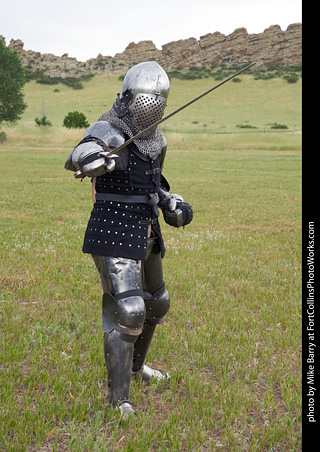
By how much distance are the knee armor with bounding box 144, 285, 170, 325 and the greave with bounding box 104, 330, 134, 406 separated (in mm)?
527

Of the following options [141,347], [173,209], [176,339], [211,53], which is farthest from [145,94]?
[211,53]

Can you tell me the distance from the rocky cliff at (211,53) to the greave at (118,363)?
167078mm

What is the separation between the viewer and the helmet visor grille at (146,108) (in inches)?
136

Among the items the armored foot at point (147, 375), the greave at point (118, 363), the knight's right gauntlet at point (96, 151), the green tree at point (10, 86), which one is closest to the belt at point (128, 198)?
the knight's right gauntlet at point (96, 151)

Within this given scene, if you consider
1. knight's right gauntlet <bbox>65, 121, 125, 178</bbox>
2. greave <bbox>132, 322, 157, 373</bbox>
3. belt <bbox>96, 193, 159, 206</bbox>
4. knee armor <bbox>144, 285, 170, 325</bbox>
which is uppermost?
knight's right gauntlet <bbox>65, 121, 125, 178</bbox>

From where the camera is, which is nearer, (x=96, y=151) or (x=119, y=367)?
(x=96, y=151)

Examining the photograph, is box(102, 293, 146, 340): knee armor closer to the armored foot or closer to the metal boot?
the metal boot

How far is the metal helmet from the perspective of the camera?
3471 millimetres

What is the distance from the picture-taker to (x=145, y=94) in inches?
137

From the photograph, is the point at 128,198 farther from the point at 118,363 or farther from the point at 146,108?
the point at 118,363

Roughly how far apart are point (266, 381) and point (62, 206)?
9.60 metres

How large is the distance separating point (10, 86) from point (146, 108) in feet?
165

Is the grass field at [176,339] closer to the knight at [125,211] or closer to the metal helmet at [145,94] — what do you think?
the knight at [125,211]

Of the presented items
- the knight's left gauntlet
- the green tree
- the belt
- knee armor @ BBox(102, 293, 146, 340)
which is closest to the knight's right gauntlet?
the belt
